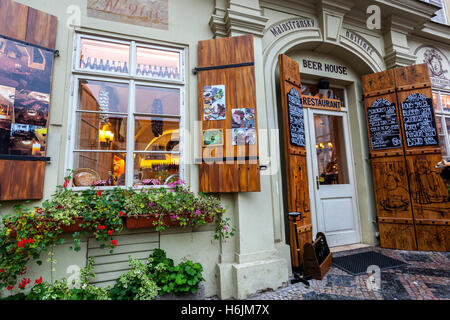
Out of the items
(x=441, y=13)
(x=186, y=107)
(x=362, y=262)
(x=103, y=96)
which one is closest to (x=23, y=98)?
(x=103, y=96)

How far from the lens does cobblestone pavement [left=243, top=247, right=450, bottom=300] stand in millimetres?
2549

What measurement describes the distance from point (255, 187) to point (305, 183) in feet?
3.68

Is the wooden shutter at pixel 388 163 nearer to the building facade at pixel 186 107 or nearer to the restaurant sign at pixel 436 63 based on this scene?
the building facade at pixel 186 107

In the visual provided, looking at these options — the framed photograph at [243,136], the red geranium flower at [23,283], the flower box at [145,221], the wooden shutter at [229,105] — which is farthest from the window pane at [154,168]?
the red geranium flower at [23,283]

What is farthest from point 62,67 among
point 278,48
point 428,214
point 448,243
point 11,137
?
point 448,243

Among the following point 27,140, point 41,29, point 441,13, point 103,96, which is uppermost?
point 441,13

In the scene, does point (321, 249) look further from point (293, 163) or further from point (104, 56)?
point (104, 56)

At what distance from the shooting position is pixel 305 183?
3609 mm

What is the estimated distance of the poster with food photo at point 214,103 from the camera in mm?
3068

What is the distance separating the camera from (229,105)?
3.08 meters

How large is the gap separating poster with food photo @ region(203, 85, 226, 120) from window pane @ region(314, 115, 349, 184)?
2.27 metres

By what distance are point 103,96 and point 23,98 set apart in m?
0.80

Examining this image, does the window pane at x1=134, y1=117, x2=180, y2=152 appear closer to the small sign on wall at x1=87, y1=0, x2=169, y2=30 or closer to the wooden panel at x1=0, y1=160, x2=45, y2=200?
the wooden panel at x1=0, y1=160, x2=45, y2=200
